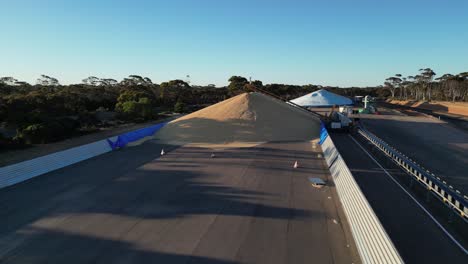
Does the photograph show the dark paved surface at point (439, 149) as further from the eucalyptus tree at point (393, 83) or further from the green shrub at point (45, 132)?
the eucalyptus tree at point (393, 83)

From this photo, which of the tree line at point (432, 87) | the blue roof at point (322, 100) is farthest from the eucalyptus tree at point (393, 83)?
the blue roof at point (322, 100)

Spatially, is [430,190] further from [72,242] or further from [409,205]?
[72,242]

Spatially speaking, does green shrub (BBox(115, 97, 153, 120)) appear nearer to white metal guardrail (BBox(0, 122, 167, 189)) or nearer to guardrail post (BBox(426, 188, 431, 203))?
white metal guardrail (BBox(0, 122, 167, 189))

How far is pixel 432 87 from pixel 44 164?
11844 centimetres

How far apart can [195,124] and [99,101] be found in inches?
1241

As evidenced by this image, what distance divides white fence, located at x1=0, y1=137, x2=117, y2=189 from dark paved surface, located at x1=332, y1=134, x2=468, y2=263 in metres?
17.0

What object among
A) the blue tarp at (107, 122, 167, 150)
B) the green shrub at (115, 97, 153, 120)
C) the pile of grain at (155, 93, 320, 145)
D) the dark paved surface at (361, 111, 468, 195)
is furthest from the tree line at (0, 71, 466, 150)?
the dark paved surface at (361, 111, 468, 195)

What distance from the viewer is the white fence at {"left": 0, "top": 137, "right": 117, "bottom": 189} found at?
13.3 m

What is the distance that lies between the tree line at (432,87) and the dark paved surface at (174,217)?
85097 mm

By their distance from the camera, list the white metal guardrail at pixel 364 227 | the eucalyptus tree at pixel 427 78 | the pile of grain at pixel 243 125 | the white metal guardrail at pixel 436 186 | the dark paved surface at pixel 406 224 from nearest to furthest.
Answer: the white metal guardrail at pixel 364 227
the dark paved surface at pixel 406 224
the white metal guardrail at pixel 436 186
the pile of grain at pixel 243 125
the eucalyptus tree at pixel 427 78

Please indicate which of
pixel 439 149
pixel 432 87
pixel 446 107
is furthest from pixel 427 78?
pixel 439 149

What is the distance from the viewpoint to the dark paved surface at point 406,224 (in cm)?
736

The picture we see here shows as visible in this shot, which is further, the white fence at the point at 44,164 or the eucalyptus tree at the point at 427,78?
the eucalyptus tree at the point at 427,78

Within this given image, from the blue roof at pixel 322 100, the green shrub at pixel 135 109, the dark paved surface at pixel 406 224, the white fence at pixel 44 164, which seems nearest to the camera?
the dark paved surface at pixel 406 224
